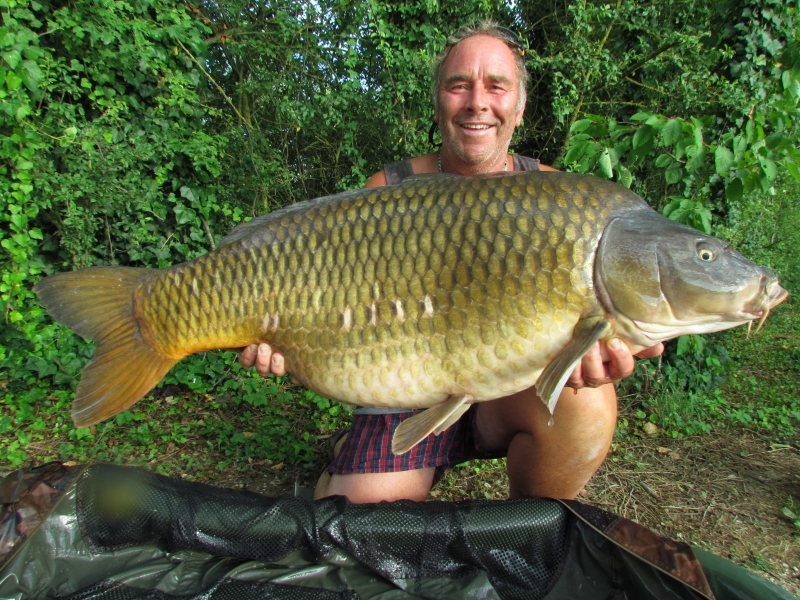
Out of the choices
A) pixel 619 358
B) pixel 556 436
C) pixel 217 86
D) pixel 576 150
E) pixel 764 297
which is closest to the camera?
pixel 764 297

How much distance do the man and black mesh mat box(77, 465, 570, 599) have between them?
247 mm

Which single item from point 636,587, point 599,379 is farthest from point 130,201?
point 636,587

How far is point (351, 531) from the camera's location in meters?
1.29

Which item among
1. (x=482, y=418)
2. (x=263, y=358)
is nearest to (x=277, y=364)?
(x=263, y=358)

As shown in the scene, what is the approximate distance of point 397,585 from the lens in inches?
50.6

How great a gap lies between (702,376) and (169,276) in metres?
2.59

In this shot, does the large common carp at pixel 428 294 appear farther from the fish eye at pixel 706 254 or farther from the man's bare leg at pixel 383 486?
the man's bare leg at pixel 383 486

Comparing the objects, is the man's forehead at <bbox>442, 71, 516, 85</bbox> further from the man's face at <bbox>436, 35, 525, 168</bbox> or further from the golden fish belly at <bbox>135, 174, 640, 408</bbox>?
the golden fish belly at <bbox>135, 174, 640, 408</bbox>

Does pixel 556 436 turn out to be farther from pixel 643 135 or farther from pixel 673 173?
pixel 673 173

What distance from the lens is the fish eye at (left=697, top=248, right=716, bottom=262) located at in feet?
3.14

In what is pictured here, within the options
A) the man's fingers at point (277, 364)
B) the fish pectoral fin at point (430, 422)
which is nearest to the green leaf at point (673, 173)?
the fish pectoral fin at point (430, 422)

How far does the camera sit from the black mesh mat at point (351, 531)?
1.27 m

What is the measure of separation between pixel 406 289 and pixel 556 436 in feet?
2.25

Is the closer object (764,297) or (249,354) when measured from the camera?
(764,297)
